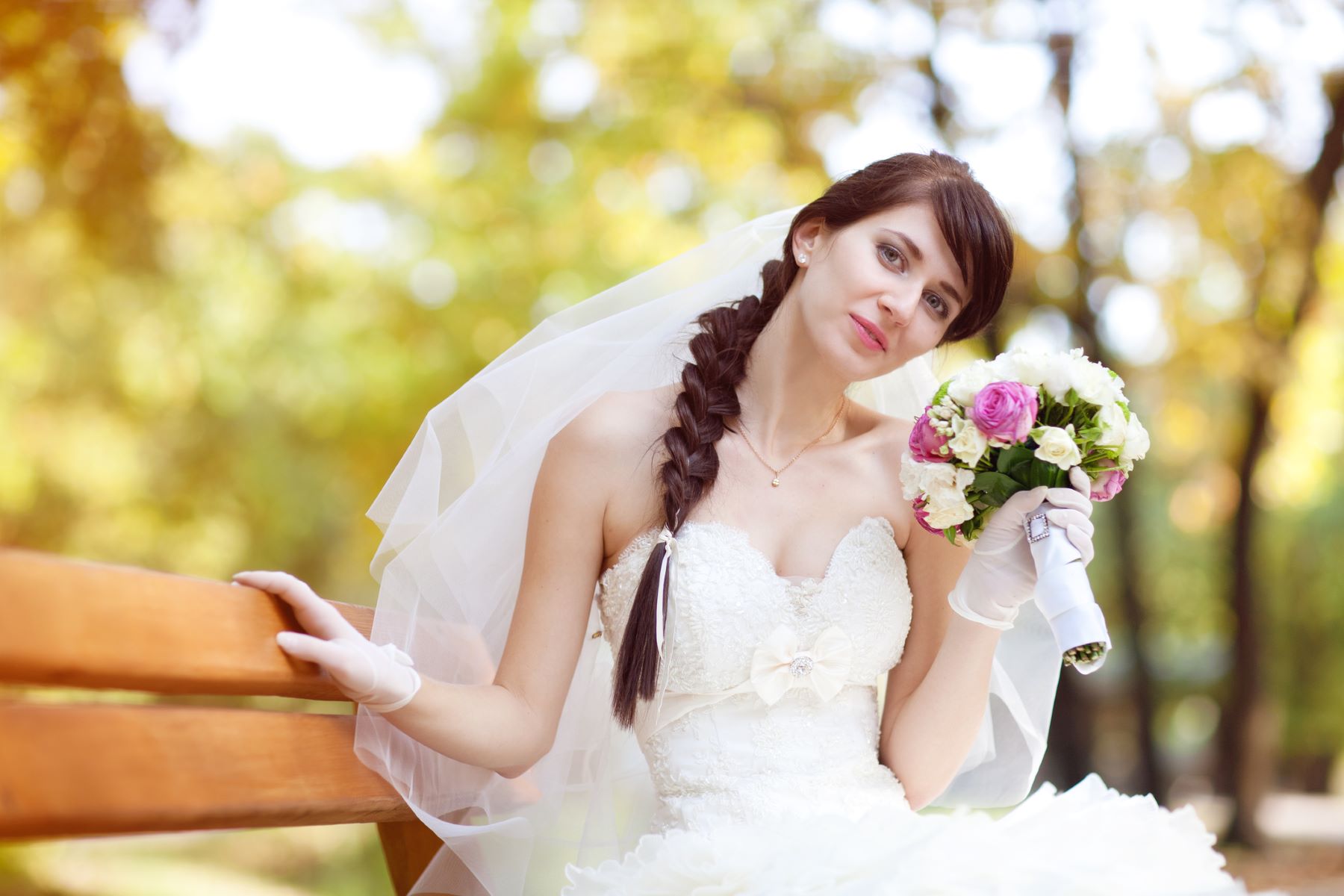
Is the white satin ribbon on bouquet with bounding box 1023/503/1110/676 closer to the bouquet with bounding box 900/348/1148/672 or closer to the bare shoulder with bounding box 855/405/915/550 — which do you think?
the bouquet with bounding box 900/348/1148/672

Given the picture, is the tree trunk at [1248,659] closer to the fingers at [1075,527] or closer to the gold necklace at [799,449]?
the gold necklace at [799,449]

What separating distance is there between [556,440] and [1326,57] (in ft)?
24.9

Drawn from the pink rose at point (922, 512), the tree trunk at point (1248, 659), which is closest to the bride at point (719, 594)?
the pink rose at point (922, 512)

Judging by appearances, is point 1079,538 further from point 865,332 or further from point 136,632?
point 136,632

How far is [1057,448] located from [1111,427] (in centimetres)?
12

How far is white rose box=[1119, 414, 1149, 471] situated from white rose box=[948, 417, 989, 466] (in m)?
0.25

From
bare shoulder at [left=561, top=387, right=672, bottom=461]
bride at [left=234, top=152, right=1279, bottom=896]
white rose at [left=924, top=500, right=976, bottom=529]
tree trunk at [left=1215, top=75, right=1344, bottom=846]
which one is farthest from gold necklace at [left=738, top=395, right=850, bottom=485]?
tree trunk at [left=1215, top=75, right=1344, bottom=846]

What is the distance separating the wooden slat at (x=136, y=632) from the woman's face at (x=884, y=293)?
4.02ft

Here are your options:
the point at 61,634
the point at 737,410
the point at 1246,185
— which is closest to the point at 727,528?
the point at 737,410

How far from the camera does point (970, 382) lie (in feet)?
7.28

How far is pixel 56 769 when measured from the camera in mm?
1298

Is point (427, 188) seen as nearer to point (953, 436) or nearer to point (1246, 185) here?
point (1246, 185)

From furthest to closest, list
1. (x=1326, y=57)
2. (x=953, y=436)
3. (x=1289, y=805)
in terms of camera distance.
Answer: (x=1289, y=805)
(x=1326, y=57)
(x=953, y=436)

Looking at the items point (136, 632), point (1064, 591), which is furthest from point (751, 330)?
point (136, 632)
